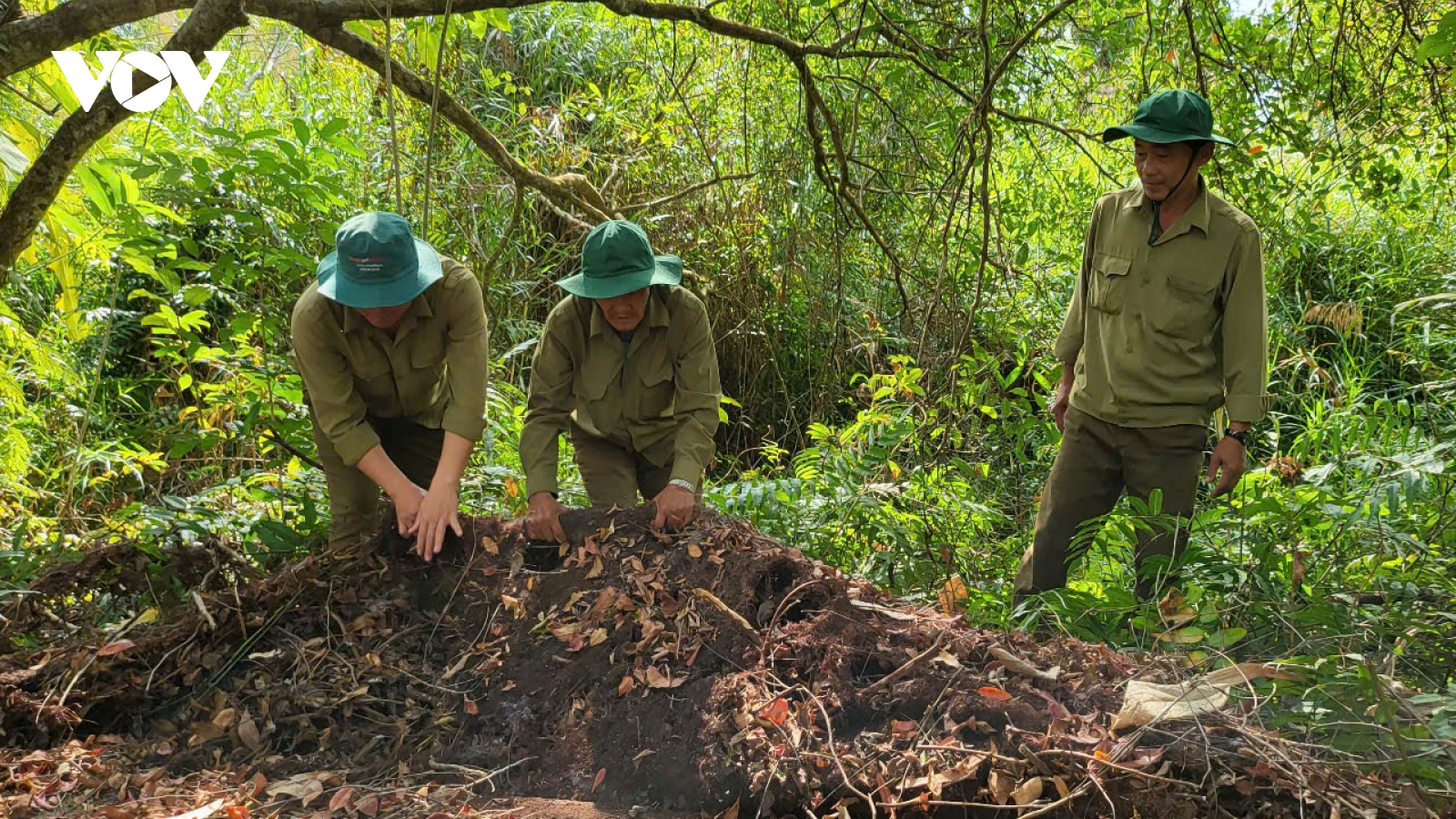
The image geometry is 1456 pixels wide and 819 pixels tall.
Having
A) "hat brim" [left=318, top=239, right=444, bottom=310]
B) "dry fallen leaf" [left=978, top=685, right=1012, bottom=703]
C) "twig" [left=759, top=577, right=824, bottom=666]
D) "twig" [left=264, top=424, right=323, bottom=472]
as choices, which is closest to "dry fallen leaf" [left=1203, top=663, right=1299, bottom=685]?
"dry fallen leaf" [left=978, top=685, right=1012, bottom=703]

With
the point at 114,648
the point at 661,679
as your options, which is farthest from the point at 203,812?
the point at 661,679

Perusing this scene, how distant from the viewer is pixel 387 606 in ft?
9.91

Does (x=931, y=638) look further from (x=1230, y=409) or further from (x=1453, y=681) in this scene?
(x=1230, y=409)

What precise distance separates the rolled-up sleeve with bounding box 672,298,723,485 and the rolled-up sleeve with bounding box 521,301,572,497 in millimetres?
361

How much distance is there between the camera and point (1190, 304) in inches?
133

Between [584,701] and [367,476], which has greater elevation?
[367,476]

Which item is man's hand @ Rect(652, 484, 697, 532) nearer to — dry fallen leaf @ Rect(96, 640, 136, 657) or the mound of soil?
the mound of soil

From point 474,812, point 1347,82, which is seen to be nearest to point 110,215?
point 474,812

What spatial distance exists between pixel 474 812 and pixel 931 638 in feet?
3.47

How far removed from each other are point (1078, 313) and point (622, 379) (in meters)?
1.54

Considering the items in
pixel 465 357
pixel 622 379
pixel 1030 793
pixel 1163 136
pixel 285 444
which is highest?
pixel 1163 136

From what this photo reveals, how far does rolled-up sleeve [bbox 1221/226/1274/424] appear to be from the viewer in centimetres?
326

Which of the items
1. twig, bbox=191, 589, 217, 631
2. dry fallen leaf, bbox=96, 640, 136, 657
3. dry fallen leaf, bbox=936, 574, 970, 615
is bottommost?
dry fallen leaf, bbox=936, 574, 970, 615

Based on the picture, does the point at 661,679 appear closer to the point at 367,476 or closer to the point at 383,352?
the point at 383,352
